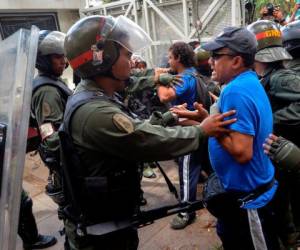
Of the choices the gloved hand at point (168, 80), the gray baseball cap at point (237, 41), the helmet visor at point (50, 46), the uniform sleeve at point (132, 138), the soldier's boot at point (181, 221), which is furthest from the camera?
the soldier's boot at point (181, 221)

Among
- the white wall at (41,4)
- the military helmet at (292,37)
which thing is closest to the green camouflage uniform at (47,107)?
the military helmet at (292,37)

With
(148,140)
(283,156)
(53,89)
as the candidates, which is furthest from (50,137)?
(283,156)

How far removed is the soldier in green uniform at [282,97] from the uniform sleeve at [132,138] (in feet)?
3.27

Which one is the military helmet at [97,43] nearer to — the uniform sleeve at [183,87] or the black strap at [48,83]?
the black strap at [48,83]

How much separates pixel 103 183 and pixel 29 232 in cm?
208

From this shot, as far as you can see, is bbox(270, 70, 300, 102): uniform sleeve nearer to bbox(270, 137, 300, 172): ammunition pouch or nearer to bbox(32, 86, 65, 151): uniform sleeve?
bbox(270, 137, 300, 172): ammunition pouch

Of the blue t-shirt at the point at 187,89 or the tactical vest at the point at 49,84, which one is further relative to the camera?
the blue t-shirt at the point at 187,89

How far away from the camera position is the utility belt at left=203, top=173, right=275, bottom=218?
1859 mm

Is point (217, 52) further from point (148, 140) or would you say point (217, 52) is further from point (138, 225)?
point (138, 225)

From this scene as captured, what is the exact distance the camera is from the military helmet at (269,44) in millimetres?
2377

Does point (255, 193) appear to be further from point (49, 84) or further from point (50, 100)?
point (49, 84)

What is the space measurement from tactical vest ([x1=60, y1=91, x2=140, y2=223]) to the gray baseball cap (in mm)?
722

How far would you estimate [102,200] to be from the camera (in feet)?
5.54

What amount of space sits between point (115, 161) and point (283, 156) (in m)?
0.99
